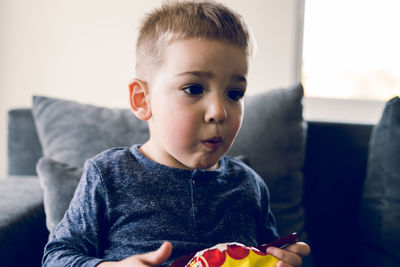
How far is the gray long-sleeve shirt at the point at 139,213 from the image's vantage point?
0.68 meters

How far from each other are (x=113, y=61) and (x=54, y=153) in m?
0.81

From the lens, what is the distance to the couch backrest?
3.83 feet

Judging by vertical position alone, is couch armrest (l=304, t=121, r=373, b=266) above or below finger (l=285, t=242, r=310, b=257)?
below

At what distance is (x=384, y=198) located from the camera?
Result: 113 cm

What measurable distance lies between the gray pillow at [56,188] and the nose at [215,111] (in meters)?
0.39

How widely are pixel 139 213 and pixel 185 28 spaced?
389 mm

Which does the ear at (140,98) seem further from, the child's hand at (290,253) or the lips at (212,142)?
the child's hand at (290,253)

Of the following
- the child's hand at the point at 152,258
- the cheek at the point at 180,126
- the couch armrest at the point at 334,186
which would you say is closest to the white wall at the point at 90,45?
the couch armrest at the point at 334,186

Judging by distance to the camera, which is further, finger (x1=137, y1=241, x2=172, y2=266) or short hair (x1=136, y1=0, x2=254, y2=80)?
short hair (x1=136, y1=0, x2=254, y2=80)

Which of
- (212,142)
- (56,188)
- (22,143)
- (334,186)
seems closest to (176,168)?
(212,142)

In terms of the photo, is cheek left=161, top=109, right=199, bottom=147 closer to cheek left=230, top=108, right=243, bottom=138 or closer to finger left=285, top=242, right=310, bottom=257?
cheek left=230, top=108, right=243, bottom=138

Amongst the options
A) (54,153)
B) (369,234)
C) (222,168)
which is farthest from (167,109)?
(369,234)

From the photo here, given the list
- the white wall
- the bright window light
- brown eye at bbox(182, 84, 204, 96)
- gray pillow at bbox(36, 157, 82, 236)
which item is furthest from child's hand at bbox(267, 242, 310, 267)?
the bright window light

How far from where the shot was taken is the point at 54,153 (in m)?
1.01
